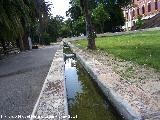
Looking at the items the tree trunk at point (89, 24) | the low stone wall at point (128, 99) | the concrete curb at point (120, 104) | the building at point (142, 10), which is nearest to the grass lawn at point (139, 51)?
the tree trunk at point (89, 24)

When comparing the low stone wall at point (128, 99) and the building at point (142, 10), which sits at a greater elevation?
the building at point (142, 10)

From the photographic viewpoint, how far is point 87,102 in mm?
7430

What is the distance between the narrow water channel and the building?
5331cm

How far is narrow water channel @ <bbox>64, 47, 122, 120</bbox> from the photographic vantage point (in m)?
6.37

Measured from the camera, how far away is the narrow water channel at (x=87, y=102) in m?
6.37

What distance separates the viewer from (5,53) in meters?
28.0

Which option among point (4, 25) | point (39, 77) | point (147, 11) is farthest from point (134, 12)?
point (39, 77)

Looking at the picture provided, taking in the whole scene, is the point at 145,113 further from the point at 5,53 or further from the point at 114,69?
the point at 5,53

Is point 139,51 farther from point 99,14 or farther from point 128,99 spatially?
point 99,14

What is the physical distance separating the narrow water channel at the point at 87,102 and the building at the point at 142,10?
53.3 metres

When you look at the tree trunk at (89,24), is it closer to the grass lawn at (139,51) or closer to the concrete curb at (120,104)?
the grass lawn at (139,51)

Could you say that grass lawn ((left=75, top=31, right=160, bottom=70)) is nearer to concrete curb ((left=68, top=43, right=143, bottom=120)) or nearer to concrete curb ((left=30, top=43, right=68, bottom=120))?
concrete curb ((left=68, top=43, right=143, bottom=120))

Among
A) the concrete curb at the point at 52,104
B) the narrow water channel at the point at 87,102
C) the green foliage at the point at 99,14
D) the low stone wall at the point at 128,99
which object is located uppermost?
the green foliage at the point at 99,14

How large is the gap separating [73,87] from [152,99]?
3.70m
